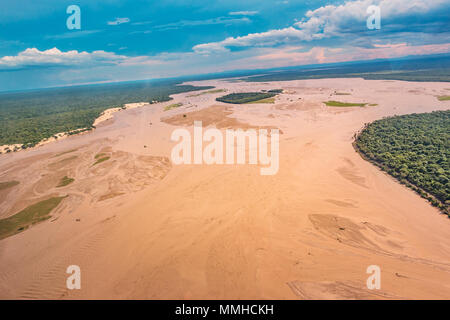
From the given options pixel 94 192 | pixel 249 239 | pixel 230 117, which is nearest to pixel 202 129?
pixel 230 117

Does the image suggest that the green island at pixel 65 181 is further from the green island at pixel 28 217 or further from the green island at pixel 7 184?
the green island at pixel 7 184

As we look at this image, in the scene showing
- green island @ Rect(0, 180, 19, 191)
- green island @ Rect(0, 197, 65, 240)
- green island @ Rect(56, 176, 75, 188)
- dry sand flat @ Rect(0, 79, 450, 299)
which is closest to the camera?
dry sand flat @ Rect(0, 79, 450, 299)

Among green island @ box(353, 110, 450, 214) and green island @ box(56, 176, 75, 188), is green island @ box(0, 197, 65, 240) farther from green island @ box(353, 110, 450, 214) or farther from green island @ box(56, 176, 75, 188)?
green island @ box(353, 110, 450, 214)

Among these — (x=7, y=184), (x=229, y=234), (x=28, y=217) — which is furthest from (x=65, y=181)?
(x=229, y=234)

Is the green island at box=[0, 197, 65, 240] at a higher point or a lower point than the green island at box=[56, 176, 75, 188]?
lower

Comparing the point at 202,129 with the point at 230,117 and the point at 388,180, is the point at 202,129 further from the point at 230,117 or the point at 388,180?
the point at 388,180

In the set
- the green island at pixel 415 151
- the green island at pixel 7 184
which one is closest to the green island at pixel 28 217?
the green island at pixel 7 184

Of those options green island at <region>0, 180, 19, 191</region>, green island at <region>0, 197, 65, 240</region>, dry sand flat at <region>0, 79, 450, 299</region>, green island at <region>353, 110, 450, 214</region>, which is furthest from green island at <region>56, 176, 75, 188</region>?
green island at <region>353, 110, 450, 214</region>
